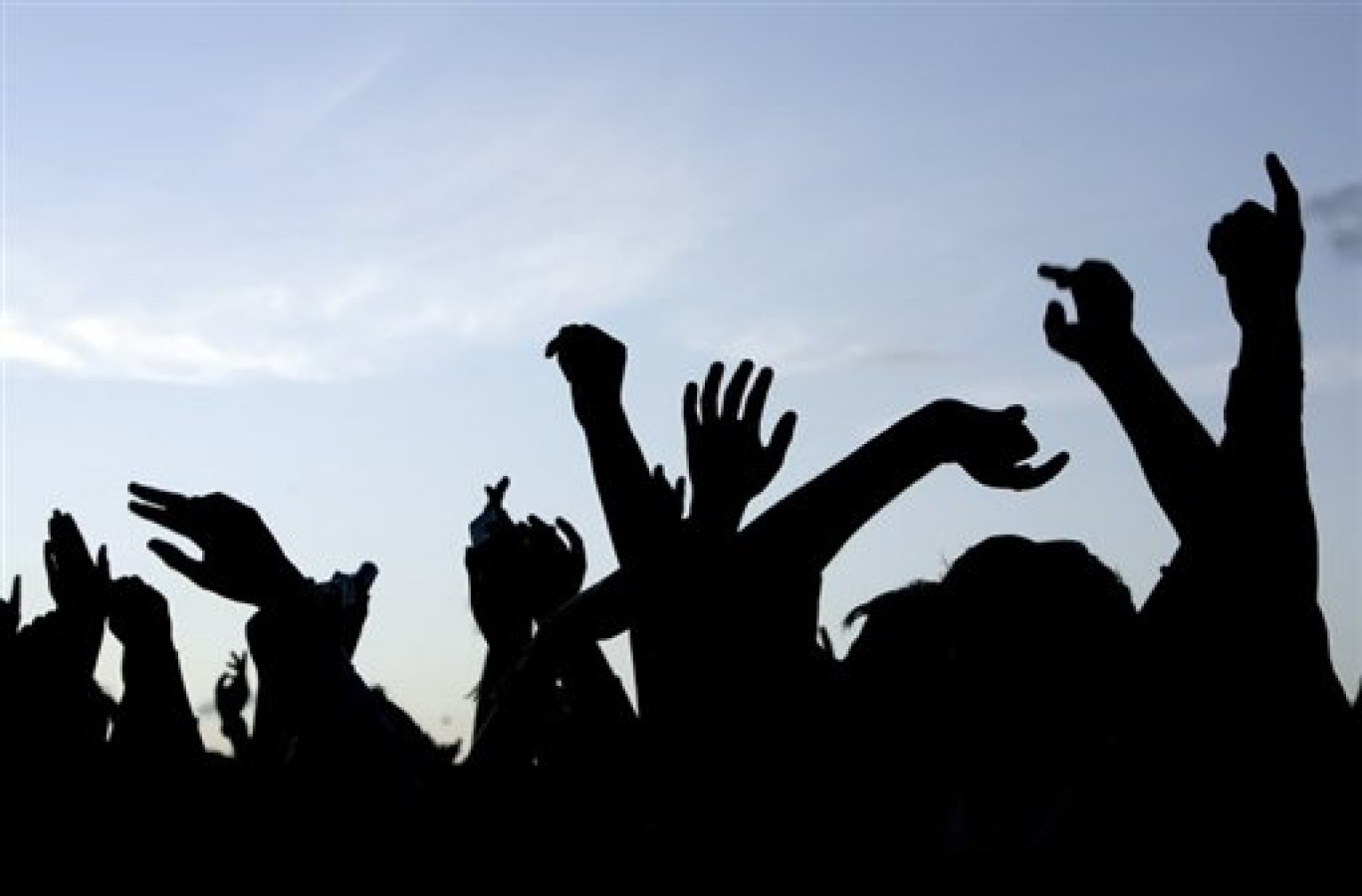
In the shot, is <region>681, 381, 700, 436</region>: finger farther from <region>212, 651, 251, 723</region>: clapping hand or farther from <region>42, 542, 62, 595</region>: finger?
<region>212, 651, 251, 723</region>: clapping hand

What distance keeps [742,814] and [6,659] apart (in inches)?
101

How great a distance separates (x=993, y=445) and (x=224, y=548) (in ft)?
7.03

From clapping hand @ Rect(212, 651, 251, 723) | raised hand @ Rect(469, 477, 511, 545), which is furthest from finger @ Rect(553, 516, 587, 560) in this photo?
clapping hand @ Rect(212, 651, 251, 723)

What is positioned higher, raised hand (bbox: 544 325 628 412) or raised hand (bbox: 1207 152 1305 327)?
raised hand (bbox: 544 325 628 412)

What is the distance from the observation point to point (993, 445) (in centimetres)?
500

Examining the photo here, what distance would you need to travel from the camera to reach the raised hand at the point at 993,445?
16.4 feet

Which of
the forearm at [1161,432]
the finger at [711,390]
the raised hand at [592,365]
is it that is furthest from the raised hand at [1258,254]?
the raised hand at [592,365]

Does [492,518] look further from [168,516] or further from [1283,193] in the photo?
[1283,193]

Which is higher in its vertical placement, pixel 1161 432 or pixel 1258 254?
pixel 1258 254

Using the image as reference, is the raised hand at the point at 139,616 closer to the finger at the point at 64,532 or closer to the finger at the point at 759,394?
the finger at the point at 64,532

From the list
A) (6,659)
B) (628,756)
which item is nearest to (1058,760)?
(628,756)

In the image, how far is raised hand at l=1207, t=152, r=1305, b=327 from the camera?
163 inches

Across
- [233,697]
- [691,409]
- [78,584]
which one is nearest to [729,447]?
[691,409]

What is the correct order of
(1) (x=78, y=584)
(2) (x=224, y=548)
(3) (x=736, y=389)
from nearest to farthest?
(3) (x=736, y=389) → (2) (x=224, y=548) → (1) (x=78, y=584)
